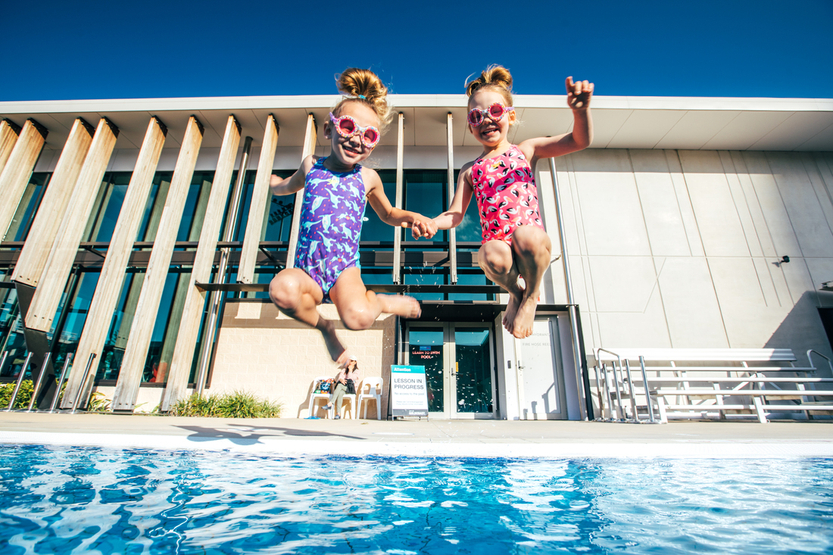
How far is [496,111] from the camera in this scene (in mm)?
2889

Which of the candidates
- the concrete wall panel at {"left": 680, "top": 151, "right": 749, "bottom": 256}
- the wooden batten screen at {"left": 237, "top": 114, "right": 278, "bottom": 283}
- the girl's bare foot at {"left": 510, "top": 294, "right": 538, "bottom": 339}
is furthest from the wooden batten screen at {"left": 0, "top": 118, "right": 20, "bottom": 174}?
the concrete wall panel at {"left": 680, "top": 151, "right": 749, "bottom": 256}

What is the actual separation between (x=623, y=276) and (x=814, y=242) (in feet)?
16.0

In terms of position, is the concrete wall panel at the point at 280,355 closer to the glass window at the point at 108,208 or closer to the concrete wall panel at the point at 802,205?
the glass window at the point at 108,208

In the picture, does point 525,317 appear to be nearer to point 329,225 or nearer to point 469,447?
point 469,447

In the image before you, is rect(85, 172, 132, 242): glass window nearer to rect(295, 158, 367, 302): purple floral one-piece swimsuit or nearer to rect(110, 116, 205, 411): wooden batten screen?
rect(110, 116, 205, 411): wooden batten screen

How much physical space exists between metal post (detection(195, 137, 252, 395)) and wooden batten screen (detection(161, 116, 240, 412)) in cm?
20

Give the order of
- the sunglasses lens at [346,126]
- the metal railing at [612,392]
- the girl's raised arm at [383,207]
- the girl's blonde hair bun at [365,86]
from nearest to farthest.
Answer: the sunglasses lens at [346,126], the girl's raised arm at [383,207], the girl's blonde hair bun at [365,86], the metal railing at [612,392]

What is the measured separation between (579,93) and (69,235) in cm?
1048

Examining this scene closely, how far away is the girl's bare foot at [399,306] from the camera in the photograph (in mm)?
2477

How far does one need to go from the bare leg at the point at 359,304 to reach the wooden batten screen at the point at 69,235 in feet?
28.1

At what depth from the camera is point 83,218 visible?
8.70 metres

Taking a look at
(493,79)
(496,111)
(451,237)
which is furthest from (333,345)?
(451,237)

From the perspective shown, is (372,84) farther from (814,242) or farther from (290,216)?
(814,242)

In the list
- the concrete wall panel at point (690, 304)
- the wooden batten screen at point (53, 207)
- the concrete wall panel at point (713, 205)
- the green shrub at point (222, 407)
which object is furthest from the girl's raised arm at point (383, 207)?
the concrete wall panel at point (713, 205)
